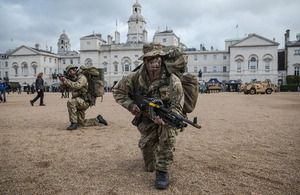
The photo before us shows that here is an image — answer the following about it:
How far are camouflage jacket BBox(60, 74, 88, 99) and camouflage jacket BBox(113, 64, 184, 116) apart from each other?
2817mm

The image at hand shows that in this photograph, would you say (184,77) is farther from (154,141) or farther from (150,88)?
(154,141)

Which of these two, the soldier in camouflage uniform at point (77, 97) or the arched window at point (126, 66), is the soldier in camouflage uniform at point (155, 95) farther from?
the arched window at point (126, 66)

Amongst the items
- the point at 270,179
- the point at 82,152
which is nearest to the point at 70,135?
the point at 82,152

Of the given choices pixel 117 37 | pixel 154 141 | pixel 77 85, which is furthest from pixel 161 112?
pixel 117 37

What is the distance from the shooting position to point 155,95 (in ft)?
10.2

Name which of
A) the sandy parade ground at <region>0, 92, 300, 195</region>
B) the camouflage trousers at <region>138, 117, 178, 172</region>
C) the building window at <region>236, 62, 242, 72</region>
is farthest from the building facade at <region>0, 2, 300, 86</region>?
the camouflage trousers at <region>138, 117, 178, 172</region>

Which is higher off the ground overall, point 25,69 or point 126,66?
point 126,66

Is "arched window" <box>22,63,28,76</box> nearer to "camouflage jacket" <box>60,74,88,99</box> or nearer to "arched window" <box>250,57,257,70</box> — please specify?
"arched window" <box>250,57,257,70</box>

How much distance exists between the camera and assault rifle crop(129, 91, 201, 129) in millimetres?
2633

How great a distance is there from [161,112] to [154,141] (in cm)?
63

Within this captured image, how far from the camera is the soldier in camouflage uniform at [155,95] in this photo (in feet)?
9.41

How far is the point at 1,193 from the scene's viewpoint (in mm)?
2553

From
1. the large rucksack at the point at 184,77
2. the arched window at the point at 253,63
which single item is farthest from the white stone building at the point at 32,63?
the large rucksack at the point at 184,77

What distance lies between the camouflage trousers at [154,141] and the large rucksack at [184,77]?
0.53m
